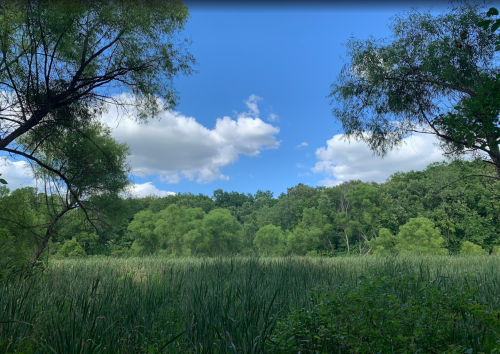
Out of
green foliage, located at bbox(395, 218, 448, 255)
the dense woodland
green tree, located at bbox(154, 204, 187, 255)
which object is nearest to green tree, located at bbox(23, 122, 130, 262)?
the dense woodland

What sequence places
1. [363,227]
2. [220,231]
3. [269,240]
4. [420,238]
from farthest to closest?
[363,227]
[269,240]
[220,231]
[420,238]

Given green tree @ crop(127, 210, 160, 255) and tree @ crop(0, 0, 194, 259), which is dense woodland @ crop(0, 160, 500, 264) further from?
tree @ crop(0, 0, 194, 259)

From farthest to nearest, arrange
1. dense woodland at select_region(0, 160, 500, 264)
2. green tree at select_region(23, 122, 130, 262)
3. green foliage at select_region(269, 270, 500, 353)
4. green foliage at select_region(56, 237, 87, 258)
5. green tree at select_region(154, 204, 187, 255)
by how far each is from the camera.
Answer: green tree at select_region(154, 204, 187, 255) < dense woodland at select_region(0, 160, 500, 264) < green foliage at select_region(56, 237, 87, 258) < green tree at select_region(23, 122, 130, 262) < green foliage at select_region(269, 270, 500, 353)

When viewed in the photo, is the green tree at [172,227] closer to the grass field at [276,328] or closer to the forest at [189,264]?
the forest at [189,264]

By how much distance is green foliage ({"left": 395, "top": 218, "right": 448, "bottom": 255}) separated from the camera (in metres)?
24.3

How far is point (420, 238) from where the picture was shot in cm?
2489

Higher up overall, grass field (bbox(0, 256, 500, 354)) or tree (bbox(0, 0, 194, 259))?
tree (bbox(0, 0, 194, 259))

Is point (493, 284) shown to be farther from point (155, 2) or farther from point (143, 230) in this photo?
point (143, 230)

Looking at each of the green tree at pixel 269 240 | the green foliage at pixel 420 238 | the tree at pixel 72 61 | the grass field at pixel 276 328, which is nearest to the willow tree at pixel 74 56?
the tree at pixel 72 61

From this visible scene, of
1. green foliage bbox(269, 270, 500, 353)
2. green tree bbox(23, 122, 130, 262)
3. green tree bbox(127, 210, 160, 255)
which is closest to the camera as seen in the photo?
green foliage bbox(269, 270, 500, 353)

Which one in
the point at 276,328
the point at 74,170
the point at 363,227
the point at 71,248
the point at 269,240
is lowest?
the point at 71,248

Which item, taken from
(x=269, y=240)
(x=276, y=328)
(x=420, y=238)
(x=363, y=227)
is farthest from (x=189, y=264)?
(x=363, y=227)

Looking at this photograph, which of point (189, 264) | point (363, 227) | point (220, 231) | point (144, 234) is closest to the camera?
point (189, 264)

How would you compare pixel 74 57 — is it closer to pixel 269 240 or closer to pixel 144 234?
pixel 144 234
